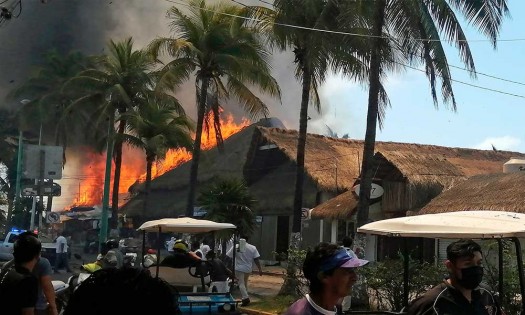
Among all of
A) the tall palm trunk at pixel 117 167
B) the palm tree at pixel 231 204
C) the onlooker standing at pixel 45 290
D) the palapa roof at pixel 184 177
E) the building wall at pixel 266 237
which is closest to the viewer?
the onlooker standing at pixel 45 290

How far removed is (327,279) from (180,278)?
8.86 meters

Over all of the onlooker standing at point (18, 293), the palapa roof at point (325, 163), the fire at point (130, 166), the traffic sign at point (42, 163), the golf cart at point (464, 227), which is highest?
the fire at point (130, 166)

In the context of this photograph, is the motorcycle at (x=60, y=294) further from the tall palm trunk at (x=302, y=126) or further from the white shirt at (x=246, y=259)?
the tall palm trunk at (x=302, y=126)

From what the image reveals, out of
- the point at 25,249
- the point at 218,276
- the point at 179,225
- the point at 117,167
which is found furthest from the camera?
Answer: the point at 117,167

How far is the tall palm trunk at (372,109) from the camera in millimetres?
16031

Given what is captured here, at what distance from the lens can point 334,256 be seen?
362cm

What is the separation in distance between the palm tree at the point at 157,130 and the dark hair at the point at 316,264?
30.9 m

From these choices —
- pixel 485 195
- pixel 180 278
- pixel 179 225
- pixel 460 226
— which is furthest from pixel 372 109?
pixel 460 226

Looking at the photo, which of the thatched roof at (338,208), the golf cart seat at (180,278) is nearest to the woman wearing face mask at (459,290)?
the golf cart seat at (180,278)

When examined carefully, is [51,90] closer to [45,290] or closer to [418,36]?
[418,36]

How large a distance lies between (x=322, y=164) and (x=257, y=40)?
9.46m

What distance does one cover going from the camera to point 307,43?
1856 cm

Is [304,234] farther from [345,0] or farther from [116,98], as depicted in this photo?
[345,0]

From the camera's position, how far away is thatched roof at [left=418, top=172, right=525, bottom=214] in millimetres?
22922
